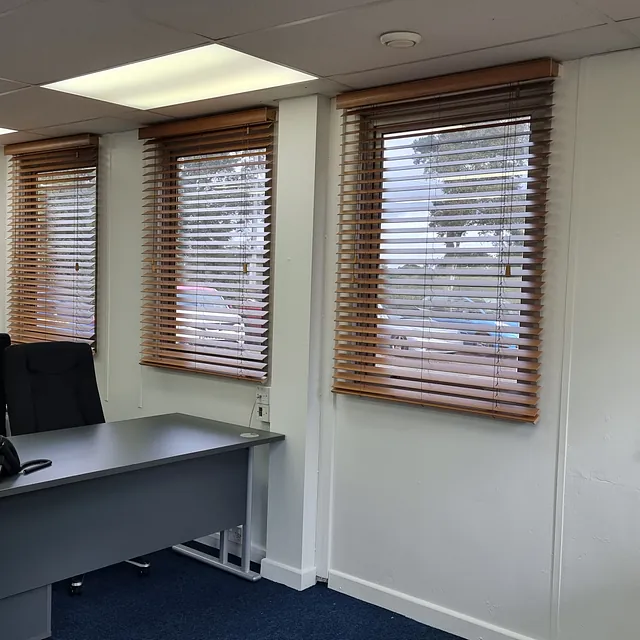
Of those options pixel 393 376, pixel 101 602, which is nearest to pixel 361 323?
pixel 393 376

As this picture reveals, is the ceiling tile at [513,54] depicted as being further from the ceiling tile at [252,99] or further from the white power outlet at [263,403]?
the white power outlet at [263,403]

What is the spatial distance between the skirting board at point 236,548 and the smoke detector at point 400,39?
8.36 ft

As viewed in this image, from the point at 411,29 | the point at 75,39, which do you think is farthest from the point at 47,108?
the point at 411,29

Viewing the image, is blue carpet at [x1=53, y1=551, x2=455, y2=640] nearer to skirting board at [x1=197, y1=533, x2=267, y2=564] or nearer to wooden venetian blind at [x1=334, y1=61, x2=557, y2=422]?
skirting board at [x1=197, y1=533, x2=267, y2=564]

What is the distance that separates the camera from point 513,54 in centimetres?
281

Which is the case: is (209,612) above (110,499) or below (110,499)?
below

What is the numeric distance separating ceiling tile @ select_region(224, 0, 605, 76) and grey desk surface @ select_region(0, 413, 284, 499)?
168 centimetres

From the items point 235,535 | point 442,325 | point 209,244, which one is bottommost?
point 235,535

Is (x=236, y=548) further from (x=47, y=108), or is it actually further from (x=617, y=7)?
(x=617, y=7)

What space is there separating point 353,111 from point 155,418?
1.85 meters

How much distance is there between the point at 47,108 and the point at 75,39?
132cm

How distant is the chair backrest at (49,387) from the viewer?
3.58 meters

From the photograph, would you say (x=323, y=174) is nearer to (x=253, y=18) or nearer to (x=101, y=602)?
(x=253, y=18)

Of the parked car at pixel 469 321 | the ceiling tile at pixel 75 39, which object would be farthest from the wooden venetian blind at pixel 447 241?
the ceiling tile at pixel 75 39
